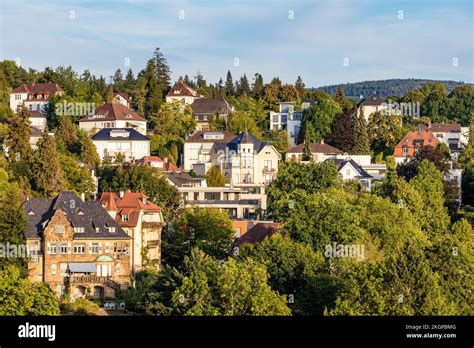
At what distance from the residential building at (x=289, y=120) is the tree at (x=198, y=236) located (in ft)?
125

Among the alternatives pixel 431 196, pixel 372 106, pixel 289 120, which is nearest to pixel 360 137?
pixel 372 106

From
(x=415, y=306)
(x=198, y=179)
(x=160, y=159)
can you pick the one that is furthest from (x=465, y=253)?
(x=160, y=159)

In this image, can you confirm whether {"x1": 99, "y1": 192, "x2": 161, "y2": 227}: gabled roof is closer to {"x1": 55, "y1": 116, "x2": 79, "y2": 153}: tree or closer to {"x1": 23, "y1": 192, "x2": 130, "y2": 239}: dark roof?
{"x1": 23, "y1": 192, "x2": 130, "y2": 239}: dark roof

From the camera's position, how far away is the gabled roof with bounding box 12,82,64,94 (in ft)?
317

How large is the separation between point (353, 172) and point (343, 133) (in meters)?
10.4

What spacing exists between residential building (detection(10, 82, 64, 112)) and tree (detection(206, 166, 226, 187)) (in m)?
20.4

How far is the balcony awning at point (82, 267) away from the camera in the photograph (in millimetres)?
49156

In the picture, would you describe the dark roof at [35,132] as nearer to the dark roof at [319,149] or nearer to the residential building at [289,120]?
the dark roof at [319,149]

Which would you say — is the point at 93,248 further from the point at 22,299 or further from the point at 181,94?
the point at 181,94

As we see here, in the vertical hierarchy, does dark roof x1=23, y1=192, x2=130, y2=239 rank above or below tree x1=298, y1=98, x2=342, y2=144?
below

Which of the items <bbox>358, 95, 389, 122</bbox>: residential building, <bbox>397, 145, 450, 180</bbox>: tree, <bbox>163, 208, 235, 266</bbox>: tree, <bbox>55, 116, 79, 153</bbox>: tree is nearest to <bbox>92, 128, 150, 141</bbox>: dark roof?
<bbox>55, 116, 79, 153</bbox>: tree

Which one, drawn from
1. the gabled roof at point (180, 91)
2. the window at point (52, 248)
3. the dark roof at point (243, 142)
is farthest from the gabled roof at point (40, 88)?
the window at point (52, 248)

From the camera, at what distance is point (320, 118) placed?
90.8 metres

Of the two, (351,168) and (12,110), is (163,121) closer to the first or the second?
(12,110)
